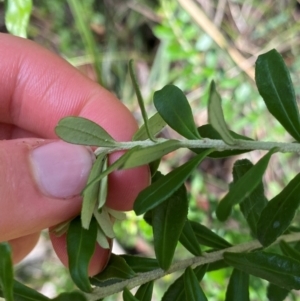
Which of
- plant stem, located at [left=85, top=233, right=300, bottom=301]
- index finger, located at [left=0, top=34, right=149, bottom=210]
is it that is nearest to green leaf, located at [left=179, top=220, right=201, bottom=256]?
plant stem, located at [left=85, top=233, right=300, bottom=301]

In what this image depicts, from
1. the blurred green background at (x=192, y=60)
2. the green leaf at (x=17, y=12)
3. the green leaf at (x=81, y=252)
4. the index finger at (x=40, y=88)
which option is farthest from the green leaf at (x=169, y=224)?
the blurred green background at (x=192, y=60)

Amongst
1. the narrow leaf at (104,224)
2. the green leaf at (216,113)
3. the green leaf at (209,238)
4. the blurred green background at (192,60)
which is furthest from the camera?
the blurred green background at (192,60)

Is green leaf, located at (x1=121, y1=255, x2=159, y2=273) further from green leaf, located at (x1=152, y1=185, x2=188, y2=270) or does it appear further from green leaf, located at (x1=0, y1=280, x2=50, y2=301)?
green leaf, located at (x1=0, y1=280, x2=50, y2=301)

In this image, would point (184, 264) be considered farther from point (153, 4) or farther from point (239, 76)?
point (153, 4)

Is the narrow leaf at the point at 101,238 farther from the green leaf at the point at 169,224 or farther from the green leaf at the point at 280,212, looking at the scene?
the green leaf at the point at 280,212

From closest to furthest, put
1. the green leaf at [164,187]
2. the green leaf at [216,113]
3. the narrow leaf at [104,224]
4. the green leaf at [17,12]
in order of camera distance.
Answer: the green leaf at [216,113], the green leaf at [164,187], the narrow leaf at [104,224], the green leaf at [17,12]

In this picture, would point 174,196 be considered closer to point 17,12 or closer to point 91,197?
point 91,197

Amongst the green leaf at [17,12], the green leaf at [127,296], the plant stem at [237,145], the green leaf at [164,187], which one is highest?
the green leaf at [17,12]
